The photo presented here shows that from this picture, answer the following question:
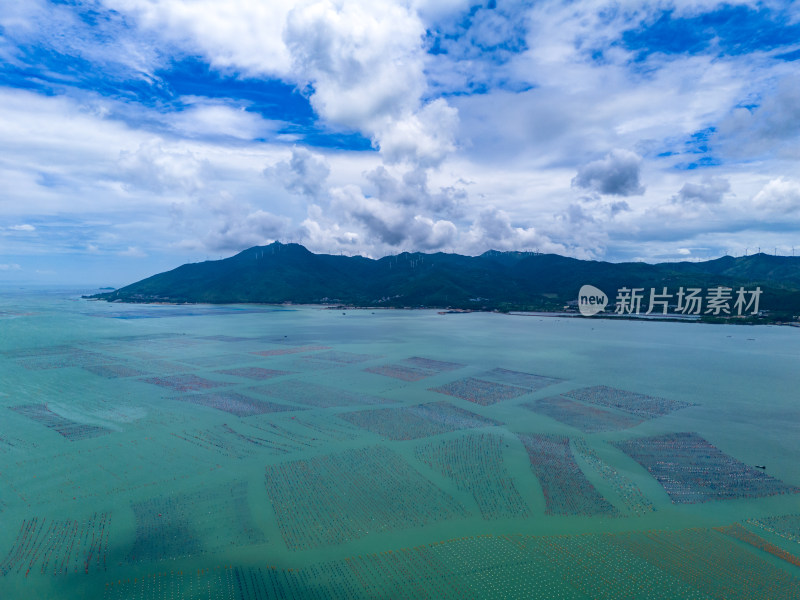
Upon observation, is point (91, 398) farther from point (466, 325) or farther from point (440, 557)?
point (466, 325)

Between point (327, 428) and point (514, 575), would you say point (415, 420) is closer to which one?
point (327, 428)

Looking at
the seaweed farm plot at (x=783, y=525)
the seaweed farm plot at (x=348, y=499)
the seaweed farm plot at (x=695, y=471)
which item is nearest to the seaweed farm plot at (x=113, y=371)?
the seaweed farm plot at (x=348, y=499)

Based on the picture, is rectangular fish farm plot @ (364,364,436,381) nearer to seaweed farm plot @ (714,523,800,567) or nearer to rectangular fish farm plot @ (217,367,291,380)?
rectangular fish farm plot @ (217,367,291,380)

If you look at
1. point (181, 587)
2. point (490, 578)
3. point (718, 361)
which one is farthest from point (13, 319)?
point (718, 361)

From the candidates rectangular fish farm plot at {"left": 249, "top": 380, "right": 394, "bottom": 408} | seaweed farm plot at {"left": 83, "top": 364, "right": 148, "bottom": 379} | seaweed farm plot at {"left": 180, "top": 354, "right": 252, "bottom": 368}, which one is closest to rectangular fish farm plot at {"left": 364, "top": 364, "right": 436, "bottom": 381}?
rectangular fish farm plot at {"left": 249, "top": 380, "right": 394, "bottom": 408}

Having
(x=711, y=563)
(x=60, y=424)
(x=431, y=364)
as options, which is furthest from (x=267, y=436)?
(x=431, y=364)
